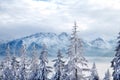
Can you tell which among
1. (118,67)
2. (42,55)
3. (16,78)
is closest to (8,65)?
(16,78)

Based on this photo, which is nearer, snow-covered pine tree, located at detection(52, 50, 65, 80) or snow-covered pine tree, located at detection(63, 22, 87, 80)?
snow-covered pine tree, located at detection(63, 22, 87, 80)

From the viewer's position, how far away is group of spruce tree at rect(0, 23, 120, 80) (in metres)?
39.7

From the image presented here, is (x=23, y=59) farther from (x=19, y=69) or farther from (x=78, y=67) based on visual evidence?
(x=78, y=67)

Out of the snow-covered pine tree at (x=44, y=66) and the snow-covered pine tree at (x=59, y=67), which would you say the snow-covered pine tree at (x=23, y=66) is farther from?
the snow-covered pine tree at (x=59, y=67)

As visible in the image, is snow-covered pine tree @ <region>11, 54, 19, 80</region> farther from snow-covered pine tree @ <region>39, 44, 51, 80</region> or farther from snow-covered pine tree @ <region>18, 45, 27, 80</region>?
snow-covered pine tree @ <region>39, 44, 51, 80</region>

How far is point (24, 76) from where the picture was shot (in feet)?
214

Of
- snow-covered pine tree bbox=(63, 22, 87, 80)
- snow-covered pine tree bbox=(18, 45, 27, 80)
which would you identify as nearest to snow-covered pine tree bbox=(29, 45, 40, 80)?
snow-covered pine tree bbox=(18, 45, 27, 80)

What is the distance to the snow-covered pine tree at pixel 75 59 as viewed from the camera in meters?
39.5

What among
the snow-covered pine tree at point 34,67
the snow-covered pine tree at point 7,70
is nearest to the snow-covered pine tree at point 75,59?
the snow-covered pine tree at point 34,67

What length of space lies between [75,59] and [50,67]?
720 inches

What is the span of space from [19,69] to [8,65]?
5427mm

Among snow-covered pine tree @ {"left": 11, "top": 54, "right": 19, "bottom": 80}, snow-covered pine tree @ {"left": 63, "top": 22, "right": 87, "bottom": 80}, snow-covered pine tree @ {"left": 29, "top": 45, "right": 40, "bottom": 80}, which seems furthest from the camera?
snow-covered pine tree @ {"left": 11, "top": 54, "right": 19, "bottom": 80}

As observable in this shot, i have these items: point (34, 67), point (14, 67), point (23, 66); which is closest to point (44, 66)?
point (34, 67)

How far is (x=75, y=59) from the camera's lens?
39594 millimetres
